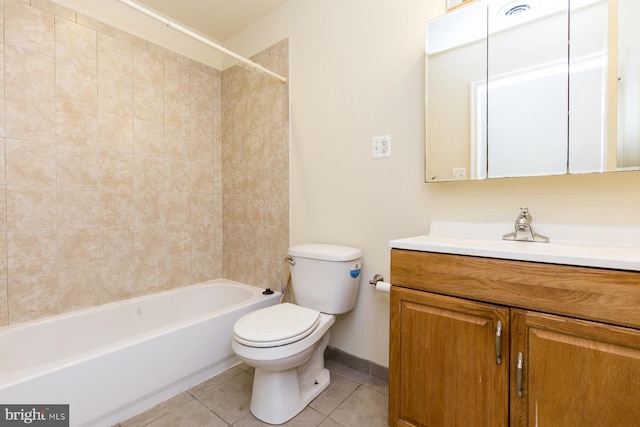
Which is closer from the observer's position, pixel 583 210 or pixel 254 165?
pixel 583 210

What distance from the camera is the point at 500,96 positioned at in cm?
121

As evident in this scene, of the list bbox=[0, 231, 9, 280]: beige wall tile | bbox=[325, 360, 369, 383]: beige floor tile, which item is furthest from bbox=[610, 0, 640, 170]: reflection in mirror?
bbox=[0, 231, 9, 280]: beige wall tile

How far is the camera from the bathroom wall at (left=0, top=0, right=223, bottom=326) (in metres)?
1.51

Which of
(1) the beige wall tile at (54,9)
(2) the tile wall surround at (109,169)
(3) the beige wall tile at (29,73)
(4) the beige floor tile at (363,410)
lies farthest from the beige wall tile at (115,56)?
(4) the beige floor tile at (363,410)

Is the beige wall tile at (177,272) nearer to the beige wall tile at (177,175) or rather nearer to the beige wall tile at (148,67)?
the beige wall tile at (177,175)

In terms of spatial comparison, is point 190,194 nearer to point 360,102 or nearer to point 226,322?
point 226,322

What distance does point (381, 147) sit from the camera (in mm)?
1558

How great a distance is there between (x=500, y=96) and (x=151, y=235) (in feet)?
7.29

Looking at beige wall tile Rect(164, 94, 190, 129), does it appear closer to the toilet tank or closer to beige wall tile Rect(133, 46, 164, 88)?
beige wall tile Rect(133, 46, 164, 88)

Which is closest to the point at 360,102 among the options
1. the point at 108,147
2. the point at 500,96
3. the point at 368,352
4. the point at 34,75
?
the point at 500,96

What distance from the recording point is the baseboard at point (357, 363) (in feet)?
5.26

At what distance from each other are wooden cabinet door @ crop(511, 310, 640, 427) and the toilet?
0.80 meters

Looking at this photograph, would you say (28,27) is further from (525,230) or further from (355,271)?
(525,230)

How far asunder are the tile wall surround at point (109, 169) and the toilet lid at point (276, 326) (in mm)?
658
